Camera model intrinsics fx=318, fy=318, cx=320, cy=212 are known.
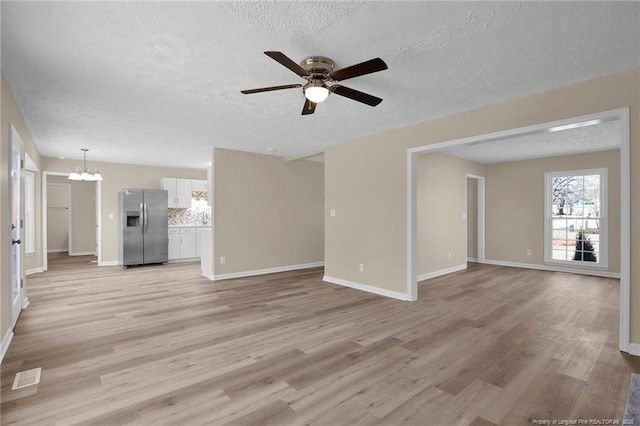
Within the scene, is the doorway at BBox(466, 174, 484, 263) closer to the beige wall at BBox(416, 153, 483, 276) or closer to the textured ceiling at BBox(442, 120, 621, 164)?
the textured ceiling at BBox(442, 120, 621, 164)

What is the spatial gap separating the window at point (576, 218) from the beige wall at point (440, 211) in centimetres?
178

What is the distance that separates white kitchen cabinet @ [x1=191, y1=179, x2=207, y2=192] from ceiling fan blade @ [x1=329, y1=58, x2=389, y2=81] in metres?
6.98

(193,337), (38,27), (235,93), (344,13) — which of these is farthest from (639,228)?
(38,27)

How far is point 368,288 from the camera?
5055 millimetres

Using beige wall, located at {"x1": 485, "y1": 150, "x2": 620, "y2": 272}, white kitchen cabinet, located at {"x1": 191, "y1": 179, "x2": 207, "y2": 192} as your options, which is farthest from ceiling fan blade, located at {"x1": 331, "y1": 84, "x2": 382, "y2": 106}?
white kitchen cabinet, located at {"x1": 191, "y1": 179, "x2": 207, "y2": 192}

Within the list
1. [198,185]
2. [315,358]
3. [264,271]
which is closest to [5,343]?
[315,358]

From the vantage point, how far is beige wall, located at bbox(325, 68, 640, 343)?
2729mm

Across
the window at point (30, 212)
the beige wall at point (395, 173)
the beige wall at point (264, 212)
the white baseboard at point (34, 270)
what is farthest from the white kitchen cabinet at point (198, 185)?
the beige wall at point (395, 173)

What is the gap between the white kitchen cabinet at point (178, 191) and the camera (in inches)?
314

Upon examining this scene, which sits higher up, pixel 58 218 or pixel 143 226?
pixel 58 218

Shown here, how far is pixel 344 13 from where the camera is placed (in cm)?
195

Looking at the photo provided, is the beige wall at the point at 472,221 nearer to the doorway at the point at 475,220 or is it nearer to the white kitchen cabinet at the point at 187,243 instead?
the doorway at the point at 475,220

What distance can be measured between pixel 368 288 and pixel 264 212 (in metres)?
2.71

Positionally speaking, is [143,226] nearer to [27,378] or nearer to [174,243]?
[174,243]
